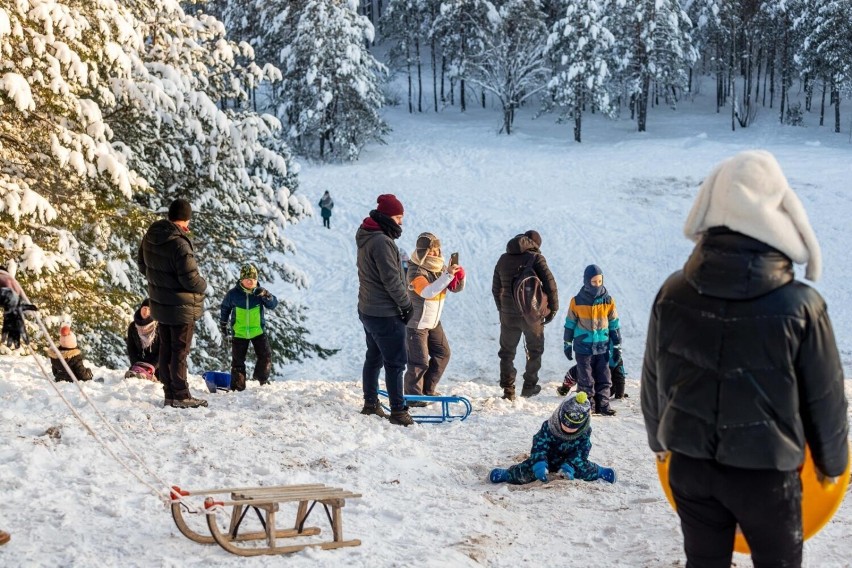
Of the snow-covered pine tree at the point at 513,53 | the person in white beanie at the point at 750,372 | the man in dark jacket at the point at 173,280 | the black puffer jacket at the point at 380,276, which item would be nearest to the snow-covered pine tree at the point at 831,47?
the snow-covered pine tree at the point at 513,53

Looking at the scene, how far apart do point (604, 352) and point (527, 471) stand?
362 cm

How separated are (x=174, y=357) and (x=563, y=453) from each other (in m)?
3.72

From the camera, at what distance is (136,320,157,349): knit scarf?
1102 cm

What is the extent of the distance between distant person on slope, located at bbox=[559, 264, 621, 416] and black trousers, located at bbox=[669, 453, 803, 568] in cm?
699

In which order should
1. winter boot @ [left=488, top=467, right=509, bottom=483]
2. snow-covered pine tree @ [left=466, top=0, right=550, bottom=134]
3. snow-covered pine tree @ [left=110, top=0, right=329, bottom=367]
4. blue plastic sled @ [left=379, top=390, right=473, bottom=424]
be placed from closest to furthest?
winter boot @ [left=488, top=467, right=509, bottom=483]
blue plastic sled @ [left=379, top=390, right=473, bottom=424]
snow-covered pine tree @ [left=110, top=0, right=329, bottom=367]
snow-covered pine tree @ [left=466, top=0, right=550, bottom=134]

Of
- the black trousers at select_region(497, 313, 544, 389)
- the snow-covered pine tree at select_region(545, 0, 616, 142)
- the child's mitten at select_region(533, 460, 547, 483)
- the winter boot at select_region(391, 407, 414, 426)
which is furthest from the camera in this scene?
the snow-covered pine tree at select_region(545, 0, 616, 142)

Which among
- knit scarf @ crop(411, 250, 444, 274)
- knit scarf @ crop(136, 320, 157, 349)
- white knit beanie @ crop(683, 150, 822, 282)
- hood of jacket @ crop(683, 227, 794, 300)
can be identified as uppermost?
white knit beanie @ crop(683, 150, 822, 282)

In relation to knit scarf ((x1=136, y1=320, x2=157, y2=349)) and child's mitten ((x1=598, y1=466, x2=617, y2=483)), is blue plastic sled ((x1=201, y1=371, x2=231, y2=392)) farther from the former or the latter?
child's mitten ((x1=598, y1=466, x2=617, y2=483))

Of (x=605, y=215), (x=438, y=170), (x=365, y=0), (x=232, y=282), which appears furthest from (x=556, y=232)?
(x=365, y=0)

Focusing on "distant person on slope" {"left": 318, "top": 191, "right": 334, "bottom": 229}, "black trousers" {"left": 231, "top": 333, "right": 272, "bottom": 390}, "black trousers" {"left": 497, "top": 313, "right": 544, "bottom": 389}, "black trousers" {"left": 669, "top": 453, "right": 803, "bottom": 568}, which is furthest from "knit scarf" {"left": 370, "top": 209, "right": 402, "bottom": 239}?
"distant person on slope" {"left": 318, "top": 191, "right": 334, "bottom": 229}

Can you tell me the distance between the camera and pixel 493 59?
51.3m

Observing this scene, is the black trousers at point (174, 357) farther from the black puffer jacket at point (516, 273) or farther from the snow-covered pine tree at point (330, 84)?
the snow-covered pine tree at point (330, 84)

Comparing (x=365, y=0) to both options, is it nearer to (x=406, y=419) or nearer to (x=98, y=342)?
(x=98, y=342)

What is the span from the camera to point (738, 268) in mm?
3209
